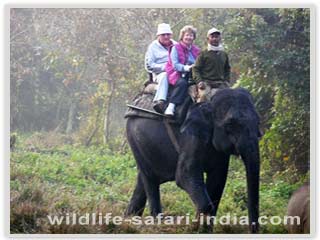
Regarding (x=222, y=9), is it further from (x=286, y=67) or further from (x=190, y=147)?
(x=190, y=147)

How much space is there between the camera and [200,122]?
6.46 metres

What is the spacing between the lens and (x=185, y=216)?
22.0ft

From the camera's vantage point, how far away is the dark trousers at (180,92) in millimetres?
6598

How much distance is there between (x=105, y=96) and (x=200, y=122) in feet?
2.93

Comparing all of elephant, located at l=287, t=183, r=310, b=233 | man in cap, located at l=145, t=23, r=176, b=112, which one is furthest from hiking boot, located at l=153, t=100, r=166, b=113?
elephant, located at l=287, t=183, r=310, b=233

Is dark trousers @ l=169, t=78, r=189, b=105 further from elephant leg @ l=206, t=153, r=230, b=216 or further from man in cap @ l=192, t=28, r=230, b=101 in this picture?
elephant leg @ l=206, t=153, r=230, b=216

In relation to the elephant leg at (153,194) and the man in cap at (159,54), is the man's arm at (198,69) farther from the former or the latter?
the elephant leg at (153,194)

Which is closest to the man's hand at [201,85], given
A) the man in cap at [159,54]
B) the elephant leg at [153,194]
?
the man in cap at [159,54]

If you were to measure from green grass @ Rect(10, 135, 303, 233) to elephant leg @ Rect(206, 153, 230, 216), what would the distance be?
0.20 ft

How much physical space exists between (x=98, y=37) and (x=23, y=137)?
0.98 metres

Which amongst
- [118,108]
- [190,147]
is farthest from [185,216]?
[118,108]

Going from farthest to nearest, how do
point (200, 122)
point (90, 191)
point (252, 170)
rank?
point (90, 191)
point (200, 122)
point (252, 170)

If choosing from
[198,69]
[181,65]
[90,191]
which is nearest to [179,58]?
[181,65]

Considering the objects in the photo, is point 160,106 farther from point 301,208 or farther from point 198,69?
point 301,208
